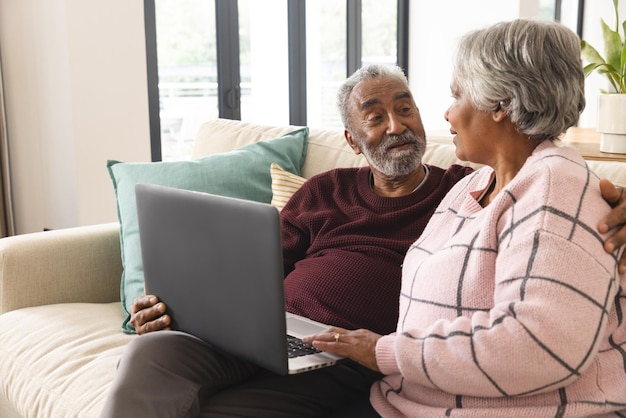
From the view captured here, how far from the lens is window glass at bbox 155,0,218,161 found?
419 centimetres

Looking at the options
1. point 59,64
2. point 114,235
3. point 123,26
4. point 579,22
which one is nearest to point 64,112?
point 59,64

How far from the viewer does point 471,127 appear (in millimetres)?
1305

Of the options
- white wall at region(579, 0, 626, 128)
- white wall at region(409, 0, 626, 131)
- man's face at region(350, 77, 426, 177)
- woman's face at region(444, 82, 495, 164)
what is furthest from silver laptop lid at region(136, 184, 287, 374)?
white wall at region(579, 0, 626, 128)

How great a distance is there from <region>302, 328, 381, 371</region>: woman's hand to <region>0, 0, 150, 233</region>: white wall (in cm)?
240

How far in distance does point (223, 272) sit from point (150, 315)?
347mm

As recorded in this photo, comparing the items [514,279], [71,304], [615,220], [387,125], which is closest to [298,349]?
[514,279]

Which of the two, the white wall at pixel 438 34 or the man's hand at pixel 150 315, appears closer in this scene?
the man's hand at pixel 150 315

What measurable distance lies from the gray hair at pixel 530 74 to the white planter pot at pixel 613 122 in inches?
41.5

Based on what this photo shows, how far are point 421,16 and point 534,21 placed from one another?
4249mm

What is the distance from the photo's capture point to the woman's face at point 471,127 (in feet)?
4.24

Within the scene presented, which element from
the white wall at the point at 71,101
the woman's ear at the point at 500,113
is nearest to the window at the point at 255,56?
the white wall at the point at 71,101

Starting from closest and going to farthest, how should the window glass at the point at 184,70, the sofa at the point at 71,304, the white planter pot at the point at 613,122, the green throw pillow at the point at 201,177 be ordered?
the sofa at the point at 71,304
the green throw pillow at the point at 201,177
the white planter pot at the point at 613,122
the window glass at the point at 184,70

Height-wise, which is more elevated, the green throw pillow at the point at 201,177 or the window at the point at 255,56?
the window at the point at 255,56

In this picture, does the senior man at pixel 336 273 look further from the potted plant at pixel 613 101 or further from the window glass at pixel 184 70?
the window glass at pixel 184 70
